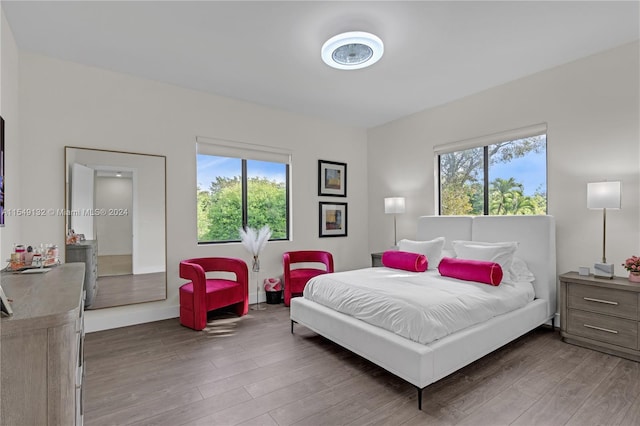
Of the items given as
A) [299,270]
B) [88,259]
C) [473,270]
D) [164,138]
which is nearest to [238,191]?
[164,138]

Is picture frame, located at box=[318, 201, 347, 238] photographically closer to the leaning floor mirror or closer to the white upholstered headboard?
the white upholstered headboard

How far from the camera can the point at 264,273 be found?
4.57 metres

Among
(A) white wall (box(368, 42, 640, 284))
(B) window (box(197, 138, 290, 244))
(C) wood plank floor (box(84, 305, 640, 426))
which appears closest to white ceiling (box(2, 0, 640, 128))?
(A) white wall (box(368, 42, 640, 284))

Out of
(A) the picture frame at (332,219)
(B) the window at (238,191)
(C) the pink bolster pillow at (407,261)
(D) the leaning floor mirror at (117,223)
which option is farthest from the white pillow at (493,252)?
(D) the leaning floor mirror at (117,223)

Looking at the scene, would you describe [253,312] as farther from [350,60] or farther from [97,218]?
[350,60]

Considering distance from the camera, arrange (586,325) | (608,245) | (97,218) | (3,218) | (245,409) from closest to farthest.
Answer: (245,409), (3,218), (586,325), (608,245), (97,218)

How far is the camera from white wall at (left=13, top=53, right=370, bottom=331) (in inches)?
122

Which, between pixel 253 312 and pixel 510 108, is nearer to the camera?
pixel 510 108

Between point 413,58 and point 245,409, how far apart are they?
132 inches

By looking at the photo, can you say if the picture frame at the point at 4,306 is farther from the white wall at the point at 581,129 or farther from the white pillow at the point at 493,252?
the white wall at the point at 581,129

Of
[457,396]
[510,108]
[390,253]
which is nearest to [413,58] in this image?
[510,108]

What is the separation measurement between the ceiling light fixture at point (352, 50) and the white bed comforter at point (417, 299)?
6.90 ft

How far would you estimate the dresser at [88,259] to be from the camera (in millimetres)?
3219

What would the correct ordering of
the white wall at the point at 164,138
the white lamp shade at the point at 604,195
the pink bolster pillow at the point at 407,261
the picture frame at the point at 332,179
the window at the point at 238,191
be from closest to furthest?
the white lamp shade at the point at 604,195 < the white wall at the point at 164,138 < the pink bolster pillow at the point at 407,261 < the window at the point at 238,191 < the picture frame at the point at 332,179
